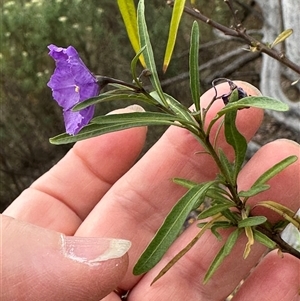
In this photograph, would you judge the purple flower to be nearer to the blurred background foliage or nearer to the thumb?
the thumb

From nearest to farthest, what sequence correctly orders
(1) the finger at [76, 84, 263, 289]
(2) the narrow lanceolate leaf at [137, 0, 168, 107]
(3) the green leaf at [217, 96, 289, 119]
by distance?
(3) the green leaf at [217, 96, 289, 119] < (2) the narrow lanceolate leaf at [137, 0, 168, 107] < (1) the finger at [76, 84, 263, 289]

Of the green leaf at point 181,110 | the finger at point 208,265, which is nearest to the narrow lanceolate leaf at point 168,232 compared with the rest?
the green leaf at point 181,110

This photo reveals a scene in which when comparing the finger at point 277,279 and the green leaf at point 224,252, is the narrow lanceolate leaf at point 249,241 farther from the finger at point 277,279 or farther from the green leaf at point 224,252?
the finger at point 277,279

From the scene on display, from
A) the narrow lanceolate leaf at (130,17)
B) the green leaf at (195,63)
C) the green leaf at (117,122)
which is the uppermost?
the narrow lanceolate leaf at (130,17)

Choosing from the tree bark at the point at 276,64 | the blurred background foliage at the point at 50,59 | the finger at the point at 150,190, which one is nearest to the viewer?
the finger at the point at 150,190

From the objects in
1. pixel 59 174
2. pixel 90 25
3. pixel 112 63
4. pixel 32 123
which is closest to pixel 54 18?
pixel 90 25

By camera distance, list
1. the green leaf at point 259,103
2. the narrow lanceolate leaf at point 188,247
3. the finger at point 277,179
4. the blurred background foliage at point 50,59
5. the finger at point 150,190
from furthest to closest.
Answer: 1. the blurred background foliage at point 50,59
2. the finger at point 150,190
3. the finger at point 277,179
4. the narrow lanceolate leaf at point 188,247
5. the green leaf at point 259,103

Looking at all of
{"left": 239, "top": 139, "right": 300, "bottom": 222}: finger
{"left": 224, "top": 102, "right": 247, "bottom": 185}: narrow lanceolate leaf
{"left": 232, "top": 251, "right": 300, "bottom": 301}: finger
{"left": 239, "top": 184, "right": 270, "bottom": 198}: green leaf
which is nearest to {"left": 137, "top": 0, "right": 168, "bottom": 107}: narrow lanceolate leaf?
{"left": 224, "top": 102, "right": 247, "bottom": 185}: narrow lanceolate leaf
